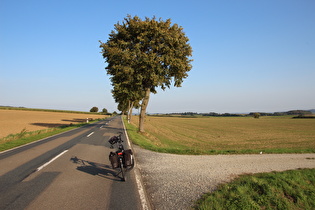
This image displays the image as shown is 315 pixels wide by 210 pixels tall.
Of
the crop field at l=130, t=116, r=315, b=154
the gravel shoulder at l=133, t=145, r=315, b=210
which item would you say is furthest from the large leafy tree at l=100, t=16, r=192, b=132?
the gravel shoulder at l=133, t=145, r=315, b=210

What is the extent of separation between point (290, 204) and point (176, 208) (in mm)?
2581

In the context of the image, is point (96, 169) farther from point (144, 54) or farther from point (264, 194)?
point (144, 54)

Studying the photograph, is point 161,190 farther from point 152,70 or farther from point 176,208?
point 152,70

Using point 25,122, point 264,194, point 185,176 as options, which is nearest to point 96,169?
point 185,176

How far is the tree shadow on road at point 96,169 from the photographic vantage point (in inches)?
249

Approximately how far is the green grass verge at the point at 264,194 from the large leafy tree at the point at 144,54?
11968mm

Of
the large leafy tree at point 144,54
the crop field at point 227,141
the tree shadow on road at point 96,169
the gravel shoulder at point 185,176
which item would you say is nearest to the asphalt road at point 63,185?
the tree shadow on road at point 96,169

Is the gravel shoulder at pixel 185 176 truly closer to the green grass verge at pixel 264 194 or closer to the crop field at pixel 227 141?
the green grass verge at pixel 264 194

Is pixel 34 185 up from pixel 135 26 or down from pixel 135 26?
down

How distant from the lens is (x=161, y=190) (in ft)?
16.5

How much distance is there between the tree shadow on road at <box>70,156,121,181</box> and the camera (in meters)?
6.32

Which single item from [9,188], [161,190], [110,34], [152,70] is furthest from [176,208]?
[110,34]

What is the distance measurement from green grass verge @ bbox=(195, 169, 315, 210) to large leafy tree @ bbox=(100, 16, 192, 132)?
1197cm

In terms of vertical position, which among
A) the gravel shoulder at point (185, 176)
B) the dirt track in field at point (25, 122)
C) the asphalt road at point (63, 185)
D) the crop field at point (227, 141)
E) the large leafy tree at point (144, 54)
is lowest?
the crop field at point (227, 141)
